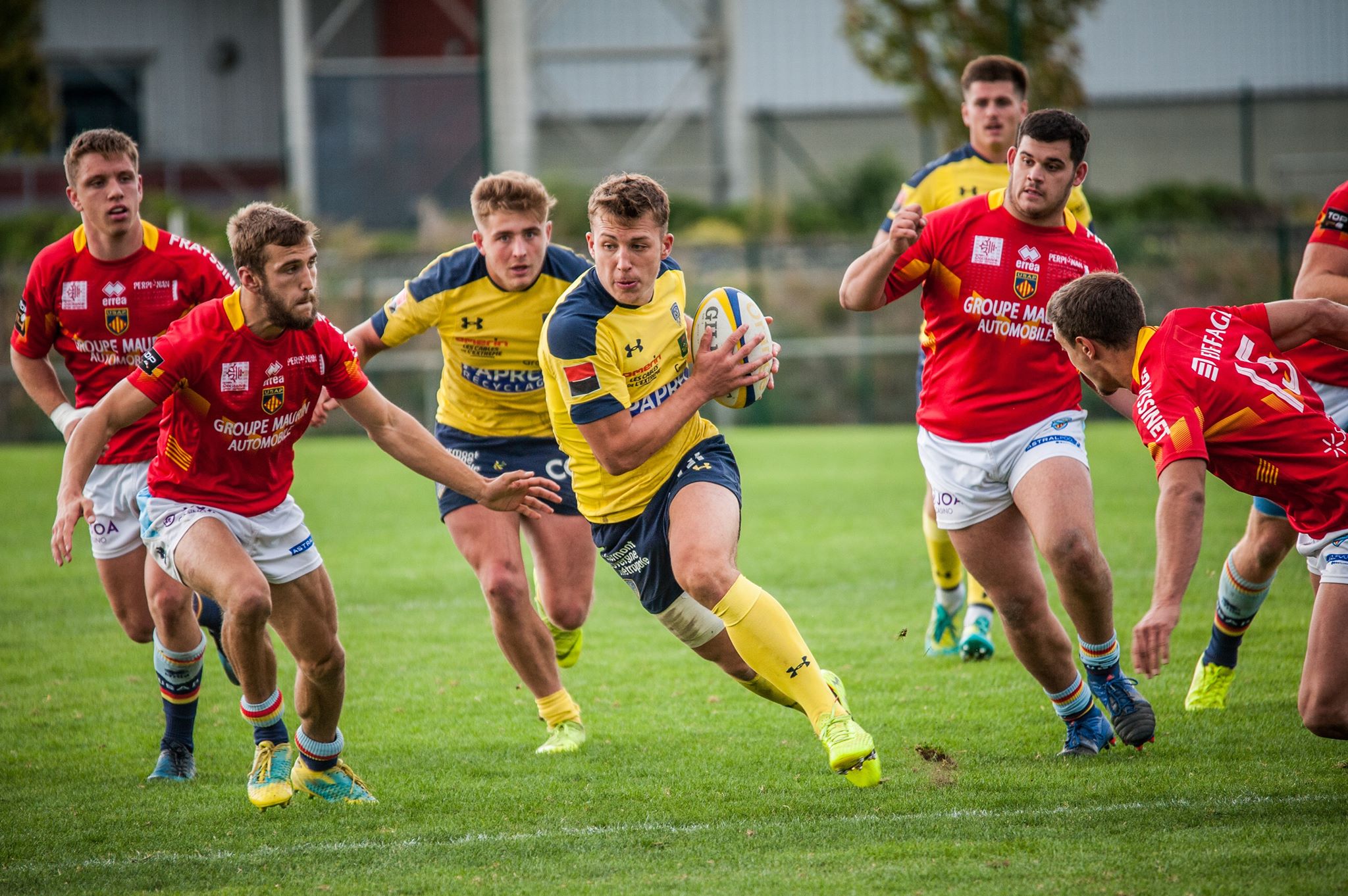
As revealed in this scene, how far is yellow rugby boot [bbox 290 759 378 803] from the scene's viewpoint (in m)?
4.88

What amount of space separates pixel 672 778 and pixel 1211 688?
8.04 ft

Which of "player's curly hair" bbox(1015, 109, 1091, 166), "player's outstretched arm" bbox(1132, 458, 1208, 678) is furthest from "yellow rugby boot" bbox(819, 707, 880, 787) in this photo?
"player's curly hair" bbox(1015, 109, 1091, 166)

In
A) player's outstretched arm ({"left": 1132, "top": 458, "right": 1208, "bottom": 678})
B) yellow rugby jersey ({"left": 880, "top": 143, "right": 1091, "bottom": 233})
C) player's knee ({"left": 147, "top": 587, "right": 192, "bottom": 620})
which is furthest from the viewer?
yellow rugby jersey ({"left": 880, "top": 143, "right": 1091, "bottom": 233})

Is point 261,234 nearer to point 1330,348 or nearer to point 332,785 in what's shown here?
point 332,785

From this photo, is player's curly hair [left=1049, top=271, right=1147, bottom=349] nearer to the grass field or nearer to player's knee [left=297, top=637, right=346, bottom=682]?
the grass field

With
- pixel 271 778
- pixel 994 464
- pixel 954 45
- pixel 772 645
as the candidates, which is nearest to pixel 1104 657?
pixel 994 464

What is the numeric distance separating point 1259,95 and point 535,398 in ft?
72.1

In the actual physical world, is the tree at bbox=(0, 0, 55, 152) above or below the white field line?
above

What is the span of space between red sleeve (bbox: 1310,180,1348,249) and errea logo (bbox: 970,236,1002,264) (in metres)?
1.43

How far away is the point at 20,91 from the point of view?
71.8ft

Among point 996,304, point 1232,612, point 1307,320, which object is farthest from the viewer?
point 1232,612

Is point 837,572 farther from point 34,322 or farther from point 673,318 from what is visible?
point 34,322

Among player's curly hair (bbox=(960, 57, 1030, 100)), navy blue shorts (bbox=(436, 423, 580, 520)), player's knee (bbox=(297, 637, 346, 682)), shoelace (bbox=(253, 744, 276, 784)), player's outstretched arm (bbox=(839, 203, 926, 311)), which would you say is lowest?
shoelace (bbox=(253, 744, 276, 784))

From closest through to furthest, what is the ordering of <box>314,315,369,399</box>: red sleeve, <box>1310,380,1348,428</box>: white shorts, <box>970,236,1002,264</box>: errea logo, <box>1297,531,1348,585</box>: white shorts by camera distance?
<box>1297,531,1348,585</box>: white shorts < <box>314,315,369,399</box>: red sleeve < <box>970,236,1002,264</box>: errea logo < <box>1310,380,1348,428</box>: white shorts
